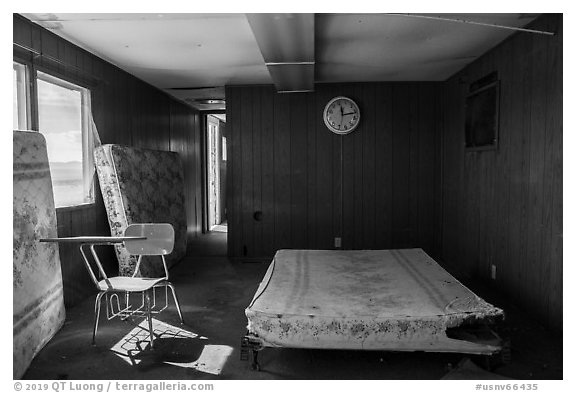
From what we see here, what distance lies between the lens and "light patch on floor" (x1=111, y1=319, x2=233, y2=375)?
113 inches

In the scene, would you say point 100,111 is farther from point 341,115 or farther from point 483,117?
point 483,117

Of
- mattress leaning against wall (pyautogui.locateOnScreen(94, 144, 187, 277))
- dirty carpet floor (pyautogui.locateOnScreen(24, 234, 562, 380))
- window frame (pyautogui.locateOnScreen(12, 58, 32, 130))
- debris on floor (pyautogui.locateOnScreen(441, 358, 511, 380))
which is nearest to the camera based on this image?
debris on floor (pyautogui.locateOnScreen(441, 358, 511, 380))

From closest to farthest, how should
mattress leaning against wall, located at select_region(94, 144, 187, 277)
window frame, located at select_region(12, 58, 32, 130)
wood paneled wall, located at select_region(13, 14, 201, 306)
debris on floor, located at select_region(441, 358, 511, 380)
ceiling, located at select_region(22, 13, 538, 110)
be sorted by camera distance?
debris on floor, located at select_region(441, 358, 511, 380)
window frame, located at select_region(12, 58, 32, 130)
ceiling, located at select_region(22, 13, 538, 110)
wood paneled wall, located at select_region(13, 14, 201, 306)
mattress leaning against wall, located at select_region(94, 144, 187, 277)

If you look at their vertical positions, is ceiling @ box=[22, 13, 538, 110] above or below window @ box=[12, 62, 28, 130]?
above

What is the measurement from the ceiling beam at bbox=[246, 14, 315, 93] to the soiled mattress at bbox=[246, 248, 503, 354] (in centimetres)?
178

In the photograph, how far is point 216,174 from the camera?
9.77 m

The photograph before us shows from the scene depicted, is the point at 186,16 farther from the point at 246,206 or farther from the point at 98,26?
the point at 246,206

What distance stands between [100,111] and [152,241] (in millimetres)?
1809

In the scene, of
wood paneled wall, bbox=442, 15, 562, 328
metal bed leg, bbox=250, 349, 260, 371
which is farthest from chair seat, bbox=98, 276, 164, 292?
wood paneled wall, bbox=442, 15, 562, 328

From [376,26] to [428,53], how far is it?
110 cm

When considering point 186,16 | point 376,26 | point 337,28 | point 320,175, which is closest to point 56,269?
point 186,16

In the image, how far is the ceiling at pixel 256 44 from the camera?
11.6 ft

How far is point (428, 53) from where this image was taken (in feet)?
15.1

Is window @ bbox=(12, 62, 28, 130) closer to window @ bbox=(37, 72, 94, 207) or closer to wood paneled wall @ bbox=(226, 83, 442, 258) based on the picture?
window @ bbox=(37, 72, 94, 207)
